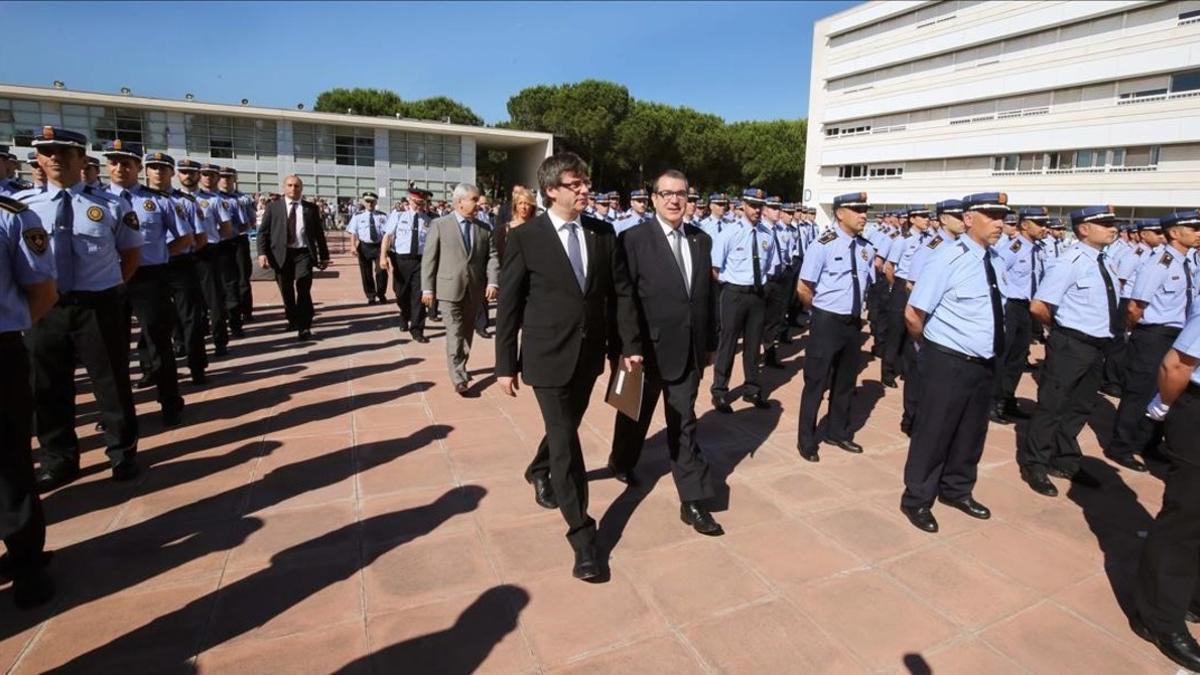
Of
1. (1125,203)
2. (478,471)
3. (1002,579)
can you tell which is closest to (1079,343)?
(1002,579)

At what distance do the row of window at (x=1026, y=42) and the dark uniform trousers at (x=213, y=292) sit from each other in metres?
38.3

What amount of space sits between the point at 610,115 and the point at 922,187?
909 inches

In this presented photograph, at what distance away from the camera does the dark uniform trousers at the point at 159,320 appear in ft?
16.2

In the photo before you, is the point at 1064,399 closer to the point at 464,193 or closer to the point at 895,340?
the point at 895,340

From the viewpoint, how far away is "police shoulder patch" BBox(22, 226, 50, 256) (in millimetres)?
2904

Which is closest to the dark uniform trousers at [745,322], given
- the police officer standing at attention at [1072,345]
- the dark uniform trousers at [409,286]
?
the police officer standing at attention at [1072,345]

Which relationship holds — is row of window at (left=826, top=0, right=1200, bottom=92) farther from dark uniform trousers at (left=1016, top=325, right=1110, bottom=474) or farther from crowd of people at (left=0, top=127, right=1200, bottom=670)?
dark uniform trousers at (left=1016, top=325, right=1110, bottom=474)

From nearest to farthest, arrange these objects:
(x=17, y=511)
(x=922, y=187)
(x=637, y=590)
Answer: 1. (x=17, y=511)
2. (x=637, y=590)
3. (x=922, y=187)

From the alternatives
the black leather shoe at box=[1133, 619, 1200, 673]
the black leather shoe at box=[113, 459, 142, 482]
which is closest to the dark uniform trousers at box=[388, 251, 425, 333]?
the black leather shoe at box=[113, 459, 142, 482]

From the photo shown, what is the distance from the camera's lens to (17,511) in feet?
9.31

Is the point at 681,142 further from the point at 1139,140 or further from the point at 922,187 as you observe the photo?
the point at 1139,140

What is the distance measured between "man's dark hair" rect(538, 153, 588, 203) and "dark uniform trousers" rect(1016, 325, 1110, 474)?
4.03 m

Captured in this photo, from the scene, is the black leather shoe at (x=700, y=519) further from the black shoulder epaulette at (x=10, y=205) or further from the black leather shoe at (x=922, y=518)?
the black shoulder epaulette at (x=10, y=205)

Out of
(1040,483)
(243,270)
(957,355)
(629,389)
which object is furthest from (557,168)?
(243,270)
